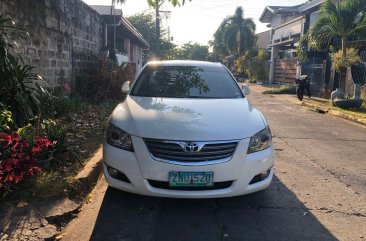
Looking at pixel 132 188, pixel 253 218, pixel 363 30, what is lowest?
pixel 253 218

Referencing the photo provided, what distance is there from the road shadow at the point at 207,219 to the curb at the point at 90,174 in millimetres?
291

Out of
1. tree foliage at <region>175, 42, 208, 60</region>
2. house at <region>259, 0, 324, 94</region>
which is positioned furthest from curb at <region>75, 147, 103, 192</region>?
tree foliage at <region>175, 42, 208, 60</region>

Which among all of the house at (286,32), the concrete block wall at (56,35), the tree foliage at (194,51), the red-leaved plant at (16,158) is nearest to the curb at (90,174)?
the red-leaved plant at (16,158)

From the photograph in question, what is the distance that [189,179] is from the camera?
3855mm

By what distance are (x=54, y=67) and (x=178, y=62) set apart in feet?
12.9

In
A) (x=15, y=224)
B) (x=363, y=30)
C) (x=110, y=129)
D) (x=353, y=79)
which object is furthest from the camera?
(x=353, y=79)

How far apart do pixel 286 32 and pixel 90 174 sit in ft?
90.3

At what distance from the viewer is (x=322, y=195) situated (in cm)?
488

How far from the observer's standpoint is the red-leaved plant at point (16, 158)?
399 cm

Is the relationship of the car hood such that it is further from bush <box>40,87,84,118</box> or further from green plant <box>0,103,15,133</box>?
bush <box>40,87,84,118</box>

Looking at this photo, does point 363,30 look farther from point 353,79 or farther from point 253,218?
point 253,218

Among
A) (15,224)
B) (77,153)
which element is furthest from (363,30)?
(15,224)

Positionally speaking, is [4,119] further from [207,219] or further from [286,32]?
[286,32]

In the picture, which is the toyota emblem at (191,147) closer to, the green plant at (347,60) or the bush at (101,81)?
the bush at (101,81)
